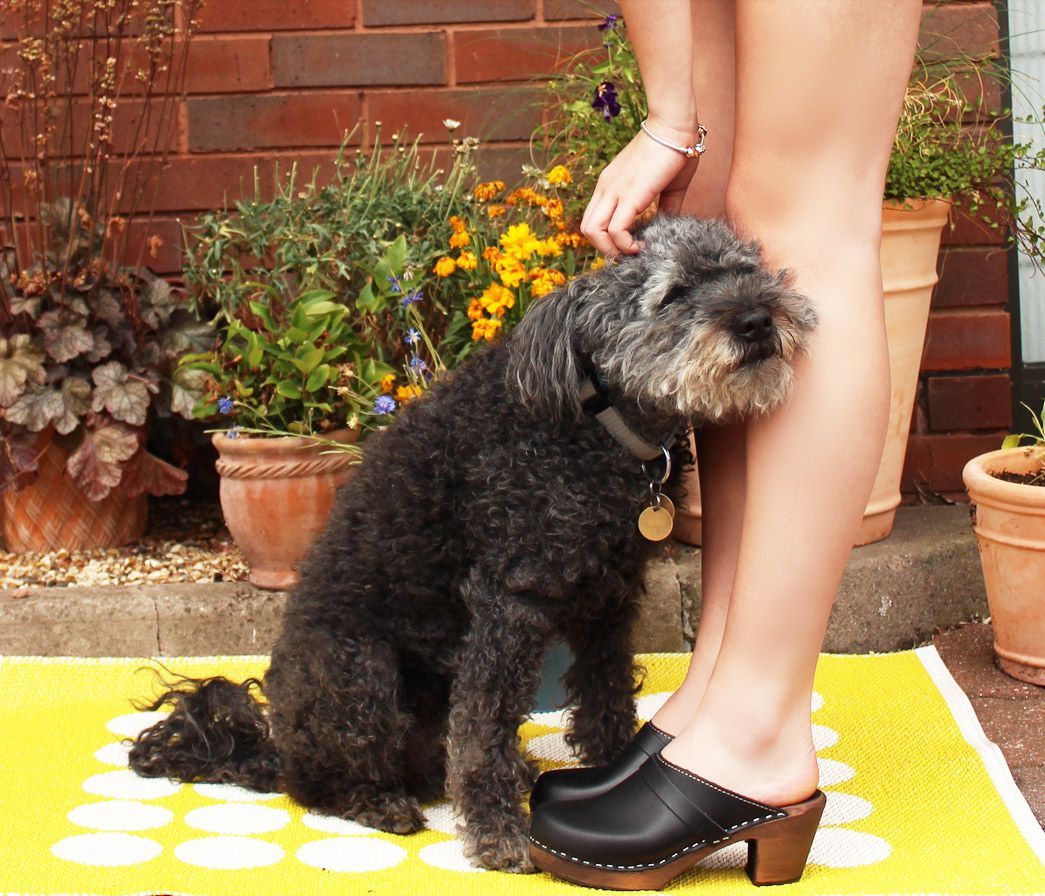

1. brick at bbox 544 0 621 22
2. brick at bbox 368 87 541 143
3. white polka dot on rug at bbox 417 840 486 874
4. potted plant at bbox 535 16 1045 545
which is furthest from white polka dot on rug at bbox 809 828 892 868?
brick at bbox 544 0 621 22

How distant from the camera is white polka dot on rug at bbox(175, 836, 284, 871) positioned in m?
2.39

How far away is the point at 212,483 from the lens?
457 centimetres

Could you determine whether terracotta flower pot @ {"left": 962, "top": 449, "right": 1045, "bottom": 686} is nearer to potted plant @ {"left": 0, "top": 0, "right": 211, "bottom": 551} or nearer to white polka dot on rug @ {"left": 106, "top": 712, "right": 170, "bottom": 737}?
white polka dot on rug @ {"left": 106, "top": 712, "right": 170, "bottom": 737}

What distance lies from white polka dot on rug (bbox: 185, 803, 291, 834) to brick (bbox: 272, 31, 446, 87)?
2.55 m

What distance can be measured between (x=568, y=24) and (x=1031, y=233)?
63.6 inches

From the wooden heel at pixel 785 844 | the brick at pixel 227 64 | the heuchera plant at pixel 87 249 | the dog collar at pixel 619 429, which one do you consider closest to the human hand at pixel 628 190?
the dog collar at pixel 619 429

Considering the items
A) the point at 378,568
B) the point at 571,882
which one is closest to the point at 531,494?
the point at 378,568

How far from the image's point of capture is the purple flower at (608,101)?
3.65m

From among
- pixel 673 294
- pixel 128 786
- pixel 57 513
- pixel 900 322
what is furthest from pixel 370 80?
pixel 128 786

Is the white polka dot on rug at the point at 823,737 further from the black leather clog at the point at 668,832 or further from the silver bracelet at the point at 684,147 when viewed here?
the silver bracelet at the point at 684,147

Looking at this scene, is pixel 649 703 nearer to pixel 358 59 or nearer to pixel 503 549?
pixel 503 549

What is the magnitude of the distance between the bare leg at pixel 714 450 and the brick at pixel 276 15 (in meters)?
2.15

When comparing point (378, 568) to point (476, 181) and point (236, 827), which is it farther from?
point (476, 181)

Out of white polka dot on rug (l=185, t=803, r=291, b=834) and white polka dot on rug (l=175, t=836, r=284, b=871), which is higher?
white polka dot on rug (l=175, t=836, r=284, b=871)
